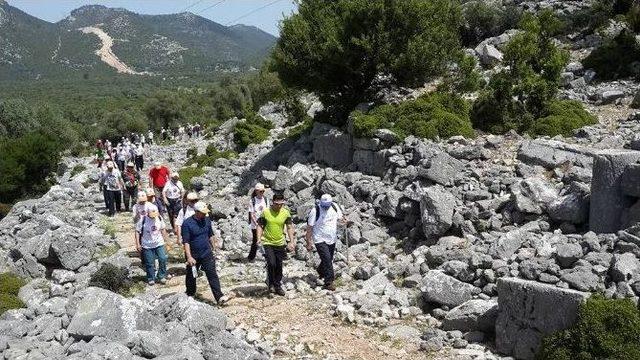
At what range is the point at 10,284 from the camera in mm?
A: 12430

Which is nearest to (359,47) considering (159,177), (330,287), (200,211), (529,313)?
(159,177)

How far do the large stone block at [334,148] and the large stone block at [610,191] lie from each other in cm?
856

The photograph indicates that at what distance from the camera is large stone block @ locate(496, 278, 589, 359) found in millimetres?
7992

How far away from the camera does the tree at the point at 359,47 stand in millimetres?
19328

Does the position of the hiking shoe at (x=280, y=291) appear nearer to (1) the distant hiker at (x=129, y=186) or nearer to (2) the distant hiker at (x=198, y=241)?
(2) the distant hiker at (x=198, y=241)

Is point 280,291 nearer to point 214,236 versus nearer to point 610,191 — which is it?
point 214,236

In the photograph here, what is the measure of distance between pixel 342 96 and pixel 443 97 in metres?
4.16

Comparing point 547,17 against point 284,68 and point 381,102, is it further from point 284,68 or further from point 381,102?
point 284,68

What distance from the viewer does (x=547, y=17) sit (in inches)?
794

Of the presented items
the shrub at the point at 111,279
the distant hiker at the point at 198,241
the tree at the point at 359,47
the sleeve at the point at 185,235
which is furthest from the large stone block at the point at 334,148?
the sleeve at the point at 185,235

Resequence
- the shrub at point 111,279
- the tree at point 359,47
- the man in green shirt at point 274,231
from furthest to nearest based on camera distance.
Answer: the tree at point 359,47 → the shrub at point 111,279 → the man in green shirt at point 274,231

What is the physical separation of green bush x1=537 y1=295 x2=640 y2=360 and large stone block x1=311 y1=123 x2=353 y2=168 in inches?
434

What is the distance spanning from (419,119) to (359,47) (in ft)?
12.6

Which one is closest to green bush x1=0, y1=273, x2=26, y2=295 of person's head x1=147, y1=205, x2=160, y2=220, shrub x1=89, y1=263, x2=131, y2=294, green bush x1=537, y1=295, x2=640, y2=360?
shrub x1=89, y1=263, x2=131, y2=294
